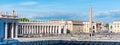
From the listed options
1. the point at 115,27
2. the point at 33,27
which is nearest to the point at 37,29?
the point at 33,27

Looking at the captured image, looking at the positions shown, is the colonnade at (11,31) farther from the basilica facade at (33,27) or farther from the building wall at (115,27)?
the building wall at (115,27)

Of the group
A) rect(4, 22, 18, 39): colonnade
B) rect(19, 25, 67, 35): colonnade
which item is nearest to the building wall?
rect(19, 25, 67, 35): colonnade

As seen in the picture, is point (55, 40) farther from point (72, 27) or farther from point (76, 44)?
A: point (72, 27)

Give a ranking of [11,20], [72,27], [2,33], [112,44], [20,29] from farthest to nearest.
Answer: [72,27], [20,29], [11,20], [2,33], [112,44]

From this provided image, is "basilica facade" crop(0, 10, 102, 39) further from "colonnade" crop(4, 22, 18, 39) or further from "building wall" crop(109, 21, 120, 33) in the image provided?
"building wall" crop(109, 21, 120, 33)

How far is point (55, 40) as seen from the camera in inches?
2995

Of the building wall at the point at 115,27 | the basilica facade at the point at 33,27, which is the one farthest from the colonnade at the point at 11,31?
the building wall at the point at 115,27

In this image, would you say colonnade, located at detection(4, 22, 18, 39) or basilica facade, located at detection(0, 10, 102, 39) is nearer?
basilica facade, located at detection(0, 10, 102, 39)

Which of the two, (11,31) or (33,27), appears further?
(33,27)

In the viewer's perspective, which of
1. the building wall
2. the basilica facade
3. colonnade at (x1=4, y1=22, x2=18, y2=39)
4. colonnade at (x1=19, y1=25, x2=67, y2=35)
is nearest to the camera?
the basilica facade

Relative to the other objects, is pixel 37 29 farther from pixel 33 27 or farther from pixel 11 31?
pixel 11 31

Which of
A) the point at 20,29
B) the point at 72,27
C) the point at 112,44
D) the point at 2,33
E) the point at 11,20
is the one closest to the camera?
the point at 112,44

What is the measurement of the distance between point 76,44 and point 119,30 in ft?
306

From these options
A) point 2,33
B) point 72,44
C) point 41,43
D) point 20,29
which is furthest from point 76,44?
point 20,29
